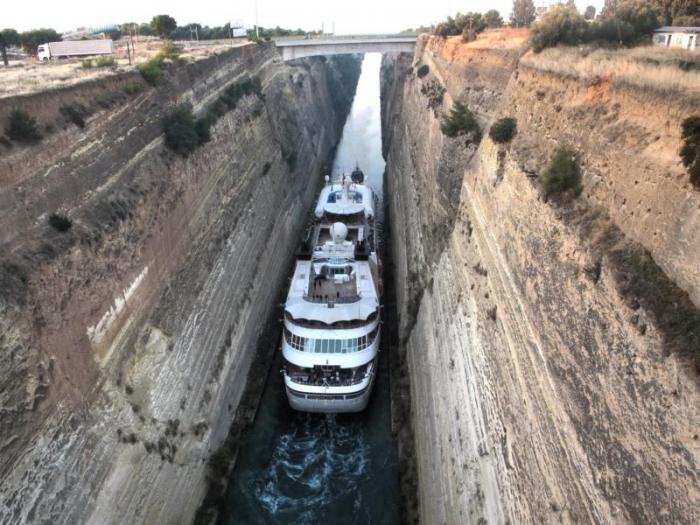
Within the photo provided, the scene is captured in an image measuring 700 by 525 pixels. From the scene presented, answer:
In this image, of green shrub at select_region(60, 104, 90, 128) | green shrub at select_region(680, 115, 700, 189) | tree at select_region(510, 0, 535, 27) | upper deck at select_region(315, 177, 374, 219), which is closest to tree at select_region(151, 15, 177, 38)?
upper deck at select_region(315, 177, 374, 219)

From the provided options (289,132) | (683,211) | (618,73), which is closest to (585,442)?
(683,211)

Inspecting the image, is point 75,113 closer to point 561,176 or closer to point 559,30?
point 561,176

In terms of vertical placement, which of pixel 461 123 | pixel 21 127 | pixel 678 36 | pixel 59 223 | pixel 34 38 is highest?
pixel 34 38

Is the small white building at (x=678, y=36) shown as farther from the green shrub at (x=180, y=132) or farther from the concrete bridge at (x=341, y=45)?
the concrete bridge at (x=341, y=45)

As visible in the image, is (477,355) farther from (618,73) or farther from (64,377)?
(64,377)

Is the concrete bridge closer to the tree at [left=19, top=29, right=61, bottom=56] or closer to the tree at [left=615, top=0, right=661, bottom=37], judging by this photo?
the tree at [left=19, top=29, right=61, bottom=56]

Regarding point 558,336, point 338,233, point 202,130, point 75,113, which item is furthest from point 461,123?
point 75,113
